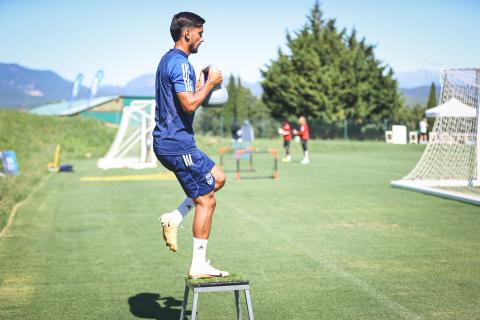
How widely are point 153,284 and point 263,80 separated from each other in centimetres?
5993

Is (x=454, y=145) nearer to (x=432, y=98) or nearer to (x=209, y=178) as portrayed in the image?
(x=209, y=178)

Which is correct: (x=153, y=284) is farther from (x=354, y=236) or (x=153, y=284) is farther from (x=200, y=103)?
(x=354, y=236)

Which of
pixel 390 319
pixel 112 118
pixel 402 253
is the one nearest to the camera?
pixel 390 319

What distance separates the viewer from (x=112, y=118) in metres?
80.4

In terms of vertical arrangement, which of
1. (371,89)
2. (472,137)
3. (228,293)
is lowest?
(228,293)

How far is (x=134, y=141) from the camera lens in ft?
90.6

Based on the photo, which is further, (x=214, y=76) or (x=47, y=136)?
(x=47, y=136)

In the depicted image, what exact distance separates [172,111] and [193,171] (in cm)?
49

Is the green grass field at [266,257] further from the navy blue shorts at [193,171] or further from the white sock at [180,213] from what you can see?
the navy blue shorts at [193,171]

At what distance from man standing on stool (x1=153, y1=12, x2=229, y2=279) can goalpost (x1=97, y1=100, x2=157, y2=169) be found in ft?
68.7

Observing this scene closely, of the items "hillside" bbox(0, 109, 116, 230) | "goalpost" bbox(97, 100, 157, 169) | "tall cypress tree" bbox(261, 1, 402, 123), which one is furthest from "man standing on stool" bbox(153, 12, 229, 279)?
"tall cypress tree" bbox(261, 1, 402, 123)

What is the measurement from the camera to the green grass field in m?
5.99

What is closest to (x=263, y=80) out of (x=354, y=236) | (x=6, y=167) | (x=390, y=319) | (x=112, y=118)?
(x=112, y=118)

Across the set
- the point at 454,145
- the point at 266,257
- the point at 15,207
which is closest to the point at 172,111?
the point at 266,257
